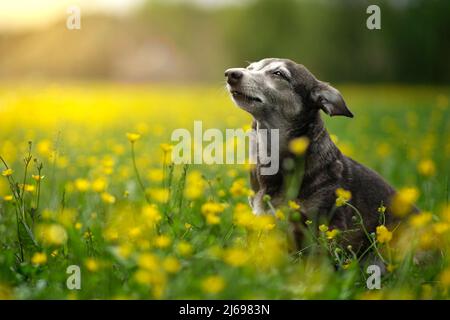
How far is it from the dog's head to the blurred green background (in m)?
4.19

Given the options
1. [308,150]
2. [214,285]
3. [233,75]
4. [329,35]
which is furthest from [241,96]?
[329,35]

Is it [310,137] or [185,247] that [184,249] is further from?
[310,137]

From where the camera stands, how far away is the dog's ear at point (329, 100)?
11.7 ft

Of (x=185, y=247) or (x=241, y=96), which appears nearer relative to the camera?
(x=185, y=247)

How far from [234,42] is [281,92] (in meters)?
14.3

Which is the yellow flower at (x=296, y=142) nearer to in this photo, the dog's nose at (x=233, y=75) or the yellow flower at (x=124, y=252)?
the dog's nose at (x=233, y=75)

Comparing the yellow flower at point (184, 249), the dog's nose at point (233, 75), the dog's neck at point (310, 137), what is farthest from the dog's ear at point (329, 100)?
the yellow flower at point (184, 249)

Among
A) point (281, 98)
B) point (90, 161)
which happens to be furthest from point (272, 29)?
point (281, 98)

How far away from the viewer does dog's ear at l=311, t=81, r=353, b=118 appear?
3.55 metres

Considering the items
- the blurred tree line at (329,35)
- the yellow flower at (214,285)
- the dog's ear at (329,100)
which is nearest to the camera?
the yellow flower at (214,285)

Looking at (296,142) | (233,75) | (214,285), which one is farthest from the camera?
(296,142)

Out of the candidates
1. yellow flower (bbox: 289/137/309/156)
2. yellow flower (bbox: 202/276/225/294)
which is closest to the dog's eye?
yellow flower (bbox: 289/137/309/156)

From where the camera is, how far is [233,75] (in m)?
3.56

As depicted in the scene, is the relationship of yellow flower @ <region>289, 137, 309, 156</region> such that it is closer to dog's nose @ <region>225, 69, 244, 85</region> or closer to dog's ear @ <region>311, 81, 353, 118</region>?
dog's ear @ <region>311, 81, 353, 118</region>
